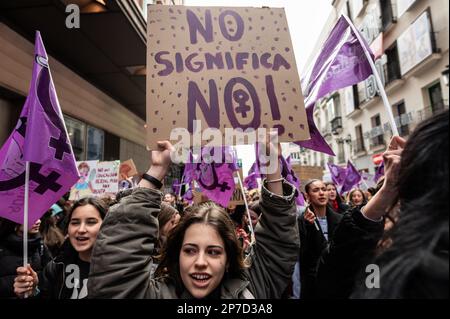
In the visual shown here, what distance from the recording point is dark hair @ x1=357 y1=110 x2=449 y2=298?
0.59m

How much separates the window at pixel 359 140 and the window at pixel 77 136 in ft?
58.4

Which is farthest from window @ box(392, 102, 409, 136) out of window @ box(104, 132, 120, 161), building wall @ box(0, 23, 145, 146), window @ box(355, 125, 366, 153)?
window @ box(104, 132, 120, 161)

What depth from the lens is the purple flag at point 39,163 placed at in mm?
1975

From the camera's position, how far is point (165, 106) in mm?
1595

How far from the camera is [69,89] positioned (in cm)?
717

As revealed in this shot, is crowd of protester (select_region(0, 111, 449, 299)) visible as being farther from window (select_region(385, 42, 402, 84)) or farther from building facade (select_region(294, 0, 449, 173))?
window (select_region(385, 42, 402, 84))

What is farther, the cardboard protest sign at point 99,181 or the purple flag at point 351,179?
the purple flag at point 351,179

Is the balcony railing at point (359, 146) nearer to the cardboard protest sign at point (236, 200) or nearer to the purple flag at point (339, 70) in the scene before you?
the cardboard protest sign at point (236, 200)

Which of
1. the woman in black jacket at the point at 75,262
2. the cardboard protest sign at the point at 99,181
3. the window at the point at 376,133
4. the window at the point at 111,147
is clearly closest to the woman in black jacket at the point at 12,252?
the woman in black jacket at the point at 75,262

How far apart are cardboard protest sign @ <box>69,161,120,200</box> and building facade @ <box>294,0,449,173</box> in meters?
6.06

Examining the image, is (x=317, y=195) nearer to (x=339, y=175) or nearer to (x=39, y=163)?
(x=39, y=163)

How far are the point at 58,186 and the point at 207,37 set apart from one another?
1312 mm
